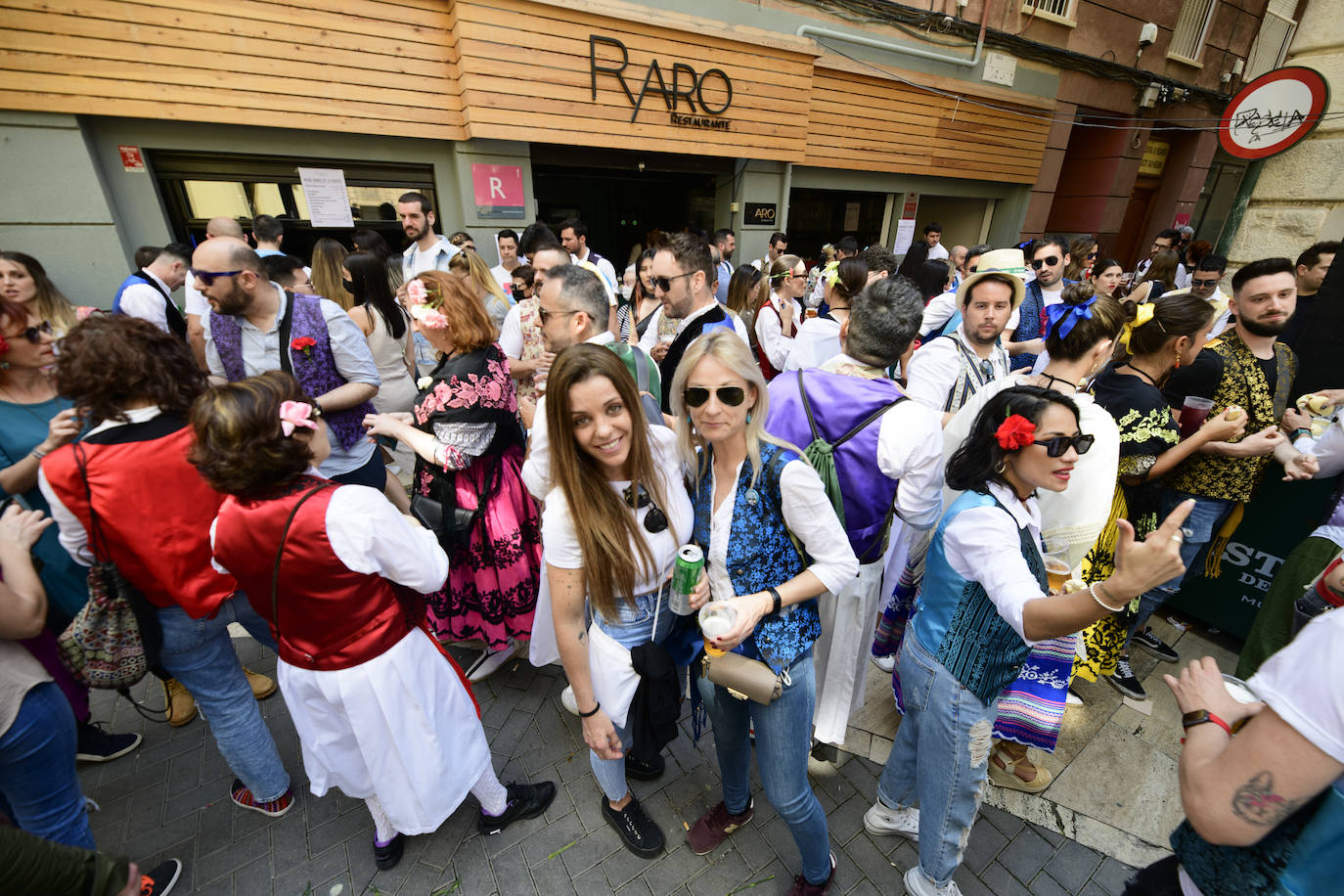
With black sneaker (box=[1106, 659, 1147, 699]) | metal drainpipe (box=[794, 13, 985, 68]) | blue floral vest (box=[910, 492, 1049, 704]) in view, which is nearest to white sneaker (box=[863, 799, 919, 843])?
blue floral vest (box=[910, 492, 1049, 704])

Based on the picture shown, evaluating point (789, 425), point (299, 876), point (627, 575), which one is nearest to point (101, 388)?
point (627, 575)

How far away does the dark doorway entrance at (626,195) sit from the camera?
904 cm

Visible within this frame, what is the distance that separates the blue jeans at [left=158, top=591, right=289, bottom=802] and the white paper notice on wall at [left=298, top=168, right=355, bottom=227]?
Result: 6.26 meters

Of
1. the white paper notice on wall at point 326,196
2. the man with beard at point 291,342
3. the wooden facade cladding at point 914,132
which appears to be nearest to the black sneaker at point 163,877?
the man with beard at point 291,342

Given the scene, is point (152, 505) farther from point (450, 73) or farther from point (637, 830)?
point (450, 73)

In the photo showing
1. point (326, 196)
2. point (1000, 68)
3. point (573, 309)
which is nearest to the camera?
point (573, 309)

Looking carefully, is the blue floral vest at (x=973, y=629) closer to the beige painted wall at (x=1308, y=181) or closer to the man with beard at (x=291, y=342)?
the man with beard at (x=291, y=342)

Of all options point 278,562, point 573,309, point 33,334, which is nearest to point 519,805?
point 278,562

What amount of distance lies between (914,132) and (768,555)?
12147mm

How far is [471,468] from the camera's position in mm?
2787

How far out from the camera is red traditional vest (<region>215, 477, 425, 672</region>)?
1604mm

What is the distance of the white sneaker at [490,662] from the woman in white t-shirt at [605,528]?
1.48 meters

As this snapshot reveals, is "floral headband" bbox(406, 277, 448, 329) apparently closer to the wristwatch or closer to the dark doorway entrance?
the wristwatch

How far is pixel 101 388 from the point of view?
1807 millimetres
